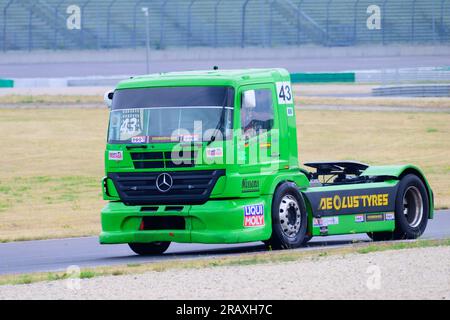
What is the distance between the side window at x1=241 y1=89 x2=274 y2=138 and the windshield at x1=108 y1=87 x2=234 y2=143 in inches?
8.8

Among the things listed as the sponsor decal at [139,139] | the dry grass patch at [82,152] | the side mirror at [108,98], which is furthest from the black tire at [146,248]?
the dry grass patch at [82,152]

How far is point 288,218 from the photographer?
45.6 feet

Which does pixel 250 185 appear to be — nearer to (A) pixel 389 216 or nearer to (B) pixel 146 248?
(B) pixel 146 248

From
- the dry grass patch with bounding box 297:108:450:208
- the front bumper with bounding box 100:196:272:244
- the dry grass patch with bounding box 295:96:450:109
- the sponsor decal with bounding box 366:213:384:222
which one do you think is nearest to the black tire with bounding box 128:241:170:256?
the front bumper with bounding box 100:196:272:244

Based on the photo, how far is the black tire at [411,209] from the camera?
594 inches

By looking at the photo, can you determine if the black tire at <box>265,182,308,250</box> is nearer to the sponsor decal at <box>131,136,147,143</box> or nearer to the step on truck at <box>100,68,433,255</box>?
the step on truck at <box>100,68,433,255</box>

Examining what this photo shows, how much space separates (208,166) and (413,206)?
360 centimetres

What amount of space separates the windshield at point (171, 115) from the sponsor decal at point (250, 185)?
2.10ft

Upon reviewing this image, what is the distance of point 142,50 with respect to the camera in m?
61.5

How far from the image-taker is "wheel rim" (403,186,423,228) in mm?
15328


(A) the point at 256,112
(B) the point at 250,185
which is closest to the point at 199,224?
(B) the point at 250,185

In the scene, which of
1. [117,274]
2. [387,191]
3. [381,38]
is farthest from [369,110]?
[117,274]

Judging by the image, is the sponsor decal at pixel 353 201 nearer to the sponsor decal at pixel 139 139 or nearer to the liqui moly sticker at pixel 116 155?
the sponsor decal at pixel 139 139
